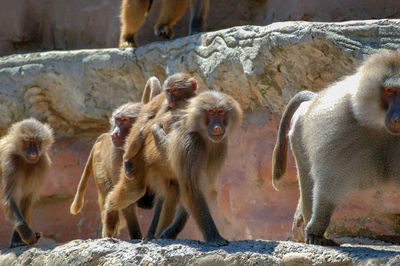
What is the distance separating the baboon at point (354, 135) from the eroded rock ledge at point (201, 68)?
1.10 m

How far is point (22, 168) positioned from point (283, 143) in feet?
5.64

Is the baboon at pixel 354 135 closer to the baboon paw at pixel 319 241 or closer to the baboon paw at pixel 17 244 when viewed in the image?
the baboon paw at pixel 319 241

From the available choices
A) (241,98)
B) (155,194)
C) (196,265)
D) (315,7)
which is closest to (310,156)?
(196,265)

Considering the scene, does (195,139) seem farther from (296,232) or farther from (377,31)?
(377,31)

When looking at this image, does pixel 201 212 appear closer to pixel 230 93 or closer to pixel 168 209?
pixel 168 209

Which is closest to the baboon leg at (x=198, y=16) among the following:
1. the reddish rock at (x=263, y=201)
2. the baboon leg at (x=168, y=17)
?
the baboon leg at (x=168, y=17)

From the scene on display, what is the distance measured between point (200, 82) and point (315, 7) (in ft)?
4.55

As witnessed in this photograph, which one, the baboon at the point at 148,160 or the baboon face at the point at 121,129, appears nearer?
the baboon at the point at 148,160

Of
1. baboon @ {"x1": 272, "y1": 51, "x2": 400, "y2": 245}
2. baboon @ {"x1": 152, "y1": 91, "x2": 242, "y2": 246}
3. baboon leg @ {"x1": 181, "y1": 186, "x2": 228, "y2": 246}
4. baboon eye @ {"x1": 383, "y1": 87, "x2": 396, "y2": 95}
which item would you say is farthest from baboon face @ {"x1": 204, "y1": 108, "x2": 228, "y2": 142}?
baboon eye @ {"x1": 383, "y1": 87, "x2": 396, "y2": 95}

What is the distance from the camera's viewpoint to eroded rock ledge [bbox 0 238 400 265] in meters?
3.34

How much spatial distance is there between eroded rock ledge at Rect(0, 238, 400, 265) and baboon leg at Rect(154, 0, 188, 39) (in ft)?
8.40

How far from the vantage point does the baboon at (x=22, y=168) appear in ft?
15.3

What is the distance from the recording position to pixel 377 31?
4.59 meters

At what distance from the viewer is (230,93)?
5406 mm
